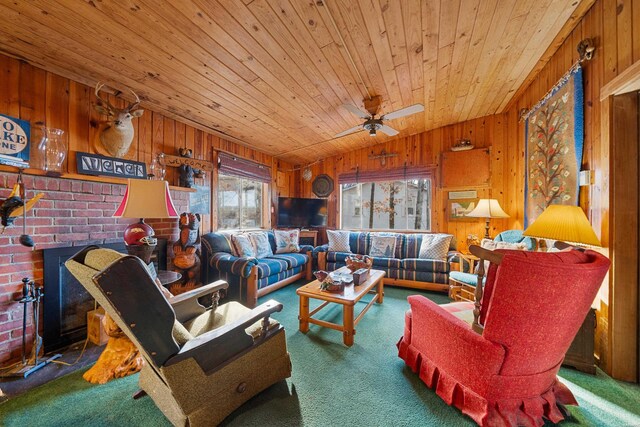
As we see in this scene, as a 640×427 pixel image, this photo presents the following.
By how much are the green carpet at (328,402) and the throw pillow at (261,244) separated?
6.25 ft

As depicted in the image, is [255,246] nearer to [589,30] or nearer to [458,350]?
[458,350]

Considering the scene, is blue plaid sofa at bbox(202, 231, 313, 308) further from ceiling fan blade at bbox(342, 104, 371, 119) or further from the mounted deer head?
ceiling fan blade at bbox(342, 104, 371, 119)

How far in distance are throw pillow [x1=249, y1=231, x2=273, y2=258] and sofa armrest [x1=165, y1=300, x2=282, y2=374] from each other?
7.27 ft

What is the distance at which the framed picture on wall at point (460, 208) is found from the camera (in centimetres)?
388

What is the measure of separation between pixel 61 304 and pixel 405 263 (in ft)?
12.5

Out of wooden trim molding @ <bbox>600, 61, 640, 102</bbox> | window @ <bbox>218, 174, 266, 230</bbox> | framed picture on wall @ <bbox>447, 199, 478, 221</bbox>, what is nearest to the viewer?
wooden trim molding @ <bbox>600, 61, 640, 102</bbox>

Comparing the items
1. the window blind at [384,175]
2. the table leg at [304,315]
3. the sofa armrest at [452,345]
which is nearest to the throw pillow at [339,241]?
the window blind at [384,175]

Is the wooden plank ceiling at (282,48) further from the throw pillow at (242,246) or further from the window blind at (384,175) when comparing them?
the throw pillow at (242,246)

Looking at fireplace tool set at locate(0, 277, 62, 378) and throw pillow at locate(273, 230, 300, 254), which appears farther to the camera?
throw pillow at locate(273, 230, 300, 254)

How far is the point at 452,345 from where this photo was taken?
4.42 ft

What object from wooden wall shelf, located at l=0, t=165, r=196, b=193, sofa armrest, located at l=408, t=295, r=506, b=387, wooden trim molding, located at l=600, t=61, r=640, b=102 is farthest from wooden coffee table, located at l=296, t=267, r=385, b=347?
wooden trim molding, located at l=600, t=61, r=640, b=102

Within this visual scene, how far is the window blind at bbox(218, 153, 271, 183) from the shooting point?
11.7ft

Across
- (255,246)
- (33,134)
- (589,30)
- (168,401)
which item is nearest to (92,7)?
(33,134)

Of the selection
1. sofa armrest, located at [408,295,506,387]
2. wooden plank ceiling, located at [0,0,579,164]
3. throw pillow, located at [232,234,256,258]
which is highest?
wooden plank ceiling, located at [0,0,579,164]
